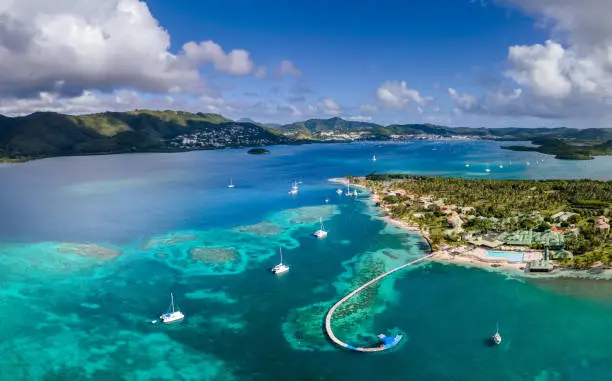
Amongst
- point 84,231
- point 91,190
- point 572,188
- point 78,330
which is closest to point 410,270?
point 78,330

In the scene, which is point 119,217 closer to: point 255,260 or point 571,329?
point 255,260

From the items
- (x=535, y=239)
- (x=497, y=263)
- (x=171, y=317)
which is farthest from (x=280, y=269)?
(x=535, y=239)

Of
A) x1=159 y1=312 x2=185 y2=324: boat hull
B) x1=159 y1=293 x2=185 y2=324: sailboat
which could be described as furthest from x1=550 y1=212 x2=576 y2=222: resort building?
x1=159 y1=312 x2=185 y2=324: boat hull

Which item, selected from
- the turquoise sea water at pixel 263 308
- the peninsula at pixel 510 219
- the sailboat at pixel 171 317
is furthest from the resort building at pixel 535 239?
the sailboat at pixel 171 317

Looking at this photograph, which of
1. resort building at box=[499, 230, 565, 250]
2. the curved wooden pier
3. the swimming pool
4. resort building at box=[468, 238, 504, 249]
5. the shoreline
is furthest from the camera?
resort building at box=[468, 238, 504, 249]

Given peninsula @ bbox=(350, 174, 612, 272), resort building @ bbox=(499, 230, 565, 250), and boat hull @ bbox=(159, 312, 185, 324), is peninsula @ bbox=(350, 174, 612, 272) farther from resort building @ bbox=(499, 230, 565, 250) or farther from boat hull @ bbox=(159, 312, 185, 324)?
boat hull @ bbox=(159, 312, 185, 324)

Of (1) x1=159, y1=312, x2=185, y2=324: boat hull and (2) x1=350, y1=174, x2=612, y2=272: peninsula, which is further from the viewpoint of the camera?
(2) x1=350, y1=174, x2=612, y2=272: peninsula

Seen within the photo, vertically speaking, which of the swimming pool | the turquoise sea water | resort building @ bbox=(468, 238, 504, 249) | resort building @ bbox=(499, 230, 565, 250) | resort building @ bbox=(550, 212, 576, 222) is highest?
resort building @ bbox=(550, 212, 576, 222)

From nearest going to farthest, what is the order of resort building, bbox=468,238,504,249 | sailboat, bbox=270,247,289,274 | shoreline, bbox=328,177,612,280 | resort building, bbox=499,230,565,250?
shoreline, bbox=328,177,612,280 < sailboat, bbox=270,247,289,274 < resort building, bbox=499,230,565,250 < resort building, bbox=468,238,504,249
